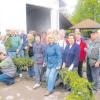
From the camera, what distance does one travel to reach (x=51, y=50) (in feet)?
29.3

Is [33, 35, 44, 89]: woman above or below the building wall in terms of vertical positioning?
below

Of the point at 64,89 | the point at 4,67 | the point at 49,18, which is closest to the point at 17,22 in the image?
the point at 49,18

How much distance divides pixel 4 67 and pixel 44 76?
118 cm

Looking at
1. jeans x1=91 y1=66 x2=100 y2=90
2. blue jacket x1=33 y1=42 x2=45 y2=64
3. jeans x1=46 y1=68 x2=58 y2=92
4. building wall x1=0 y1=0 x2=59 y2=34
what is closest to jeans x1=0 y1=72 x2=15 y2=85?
blue jacket x1=33 y1=42 x2=45 y2=64

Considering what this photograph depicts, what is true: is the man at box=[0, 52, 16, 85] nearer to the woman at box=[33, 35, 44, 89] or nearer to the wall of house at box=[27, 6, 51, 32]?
the woman at box=[33, 35, 44, 89]

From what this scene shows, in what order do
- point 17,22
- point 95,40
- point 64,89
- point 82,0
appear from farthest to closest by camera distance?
1. point 82,0
2. point 17,22
3. point 64,89
4. point 95,40

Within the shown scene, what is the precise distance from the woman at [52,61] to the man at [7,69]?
136cm

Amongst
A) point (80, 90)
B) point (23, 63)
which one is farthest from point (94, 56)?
point (23, 63)

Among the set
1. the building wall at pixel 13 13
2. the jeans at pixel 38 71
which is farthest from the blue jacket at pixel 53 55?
the building wall at pixel 13 13

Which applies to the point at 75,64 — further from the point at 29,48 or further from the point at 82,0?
the point at 82,0

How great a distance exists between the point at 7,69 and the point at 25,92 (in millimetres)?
1009

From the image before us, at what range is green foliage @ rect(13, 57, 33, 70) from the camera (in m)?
10.5

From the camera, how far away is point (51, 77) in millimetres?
8953

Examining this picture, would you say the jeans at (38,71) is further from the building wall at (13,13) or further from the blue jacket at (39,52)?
the building wall at (13,13)
